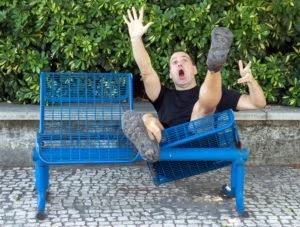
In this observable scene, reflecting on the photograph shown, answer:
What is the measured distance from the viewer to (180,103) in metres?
Result: 4.52

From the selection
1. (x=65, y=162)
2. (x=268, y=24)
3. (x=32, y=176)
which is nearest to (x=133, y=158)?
(x=65, y=162)

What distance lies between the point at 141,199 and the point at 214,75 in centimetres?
122

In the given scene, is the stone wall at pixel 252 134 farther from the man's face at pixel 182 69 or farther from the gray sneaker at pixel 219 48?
the gray sneaker at pixel 219 48

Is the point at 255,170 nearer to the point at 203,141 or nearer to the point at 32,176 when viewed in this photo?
the point at 203,141

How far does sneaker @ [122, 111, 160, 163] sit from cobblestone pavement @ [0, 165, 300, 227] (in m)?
0.52

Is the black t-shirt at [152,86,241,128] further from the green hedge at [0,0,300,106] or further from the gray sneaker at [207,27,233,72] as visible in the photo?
the green hedge at [0,0,300,106]

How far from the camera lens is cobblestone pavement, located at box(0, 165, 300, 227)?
13.6 feet

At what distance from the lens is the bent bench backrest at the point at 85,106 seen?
14.6ft

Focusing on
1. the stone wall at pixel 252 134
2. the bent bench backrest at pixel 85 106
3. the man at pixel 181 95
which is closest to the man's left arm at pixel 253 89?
the man at pixel 181 95

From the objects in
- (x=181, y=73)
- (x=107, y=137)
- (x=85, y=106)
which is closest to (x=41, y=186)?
(x=107, y=137)

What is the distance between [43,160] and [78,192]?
2.55 ft

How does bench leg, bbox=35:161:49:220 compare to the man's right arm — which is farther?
the man's right arm

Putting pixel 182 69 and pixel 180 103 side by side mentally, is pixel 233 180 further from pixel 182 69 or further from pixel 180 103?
pixel 182 69

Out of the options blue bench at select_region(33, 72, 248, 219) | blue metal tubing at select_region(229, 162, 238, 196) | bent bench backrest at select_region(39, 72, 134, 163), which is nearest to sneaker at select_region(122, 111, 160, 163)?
blue bench at select_region(33, 72, 248, 219)
